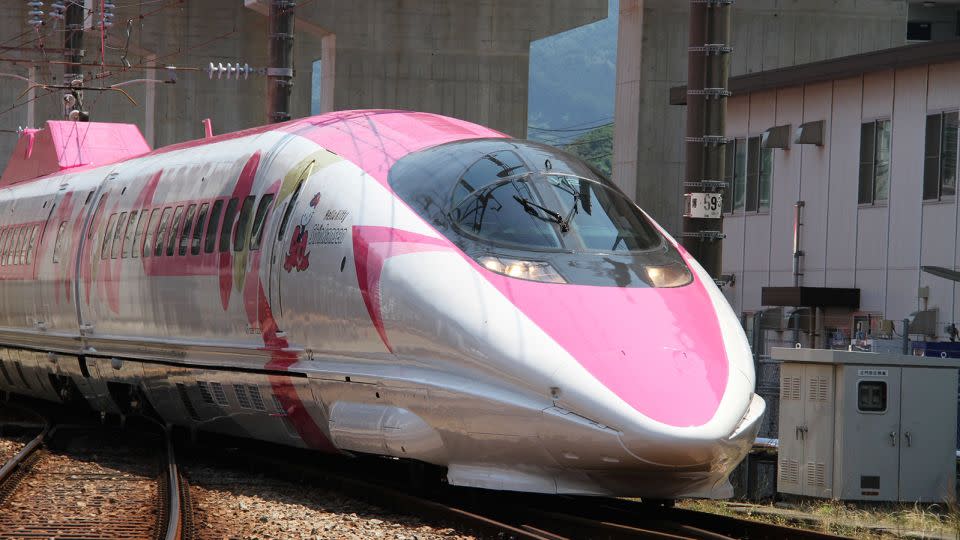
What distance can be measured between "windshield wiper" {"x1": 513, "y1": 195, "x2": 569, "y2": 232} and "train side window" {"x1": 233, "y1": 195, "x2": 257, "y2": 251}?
298cm

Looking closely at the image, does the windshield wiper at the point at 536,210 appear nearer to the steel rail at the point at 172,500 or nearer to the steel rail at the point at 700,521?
the steel rail at the point at 700,521

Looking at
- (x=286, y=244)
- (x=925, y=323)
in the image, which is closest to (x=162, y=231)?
(x=286, y=244)

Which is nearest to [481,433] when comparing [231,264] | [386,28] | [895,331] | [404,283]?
[404,283]

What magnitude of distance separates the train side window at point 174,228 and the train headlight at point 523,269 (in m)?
4.98

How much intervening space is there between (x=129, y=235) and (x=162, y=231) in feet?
3.57

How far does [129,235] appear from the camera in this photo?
15805 millimetres

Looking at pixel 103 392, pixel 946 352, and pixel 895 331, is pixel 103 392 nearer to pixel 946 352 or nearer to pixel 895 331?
pixel 946 352

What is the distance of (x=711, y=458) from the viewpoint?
949 centimetres

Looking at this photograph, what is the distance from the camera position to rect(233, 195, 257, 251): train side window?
13039mm

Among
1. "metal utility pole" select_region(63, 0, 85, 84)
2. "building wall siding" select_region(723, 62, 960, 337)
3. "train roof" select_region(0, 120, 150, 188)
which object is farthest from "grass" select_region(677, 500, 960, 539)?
"metal utility pole" select_region(63, 0, 85, 84)

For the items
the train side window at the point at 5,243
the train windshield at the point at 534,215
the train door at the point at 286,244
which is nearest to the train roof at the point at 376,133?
the train windshield at the point at 534,215

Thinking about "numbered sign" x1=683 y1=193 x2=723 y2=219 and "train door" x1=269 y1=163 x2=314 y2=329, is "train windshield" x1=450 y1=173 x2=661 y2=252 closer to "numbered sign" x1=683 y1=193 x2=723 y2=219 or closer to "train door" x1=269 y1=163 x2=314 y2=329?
"train door" x1=269 y1=163 x2=314 y2=329

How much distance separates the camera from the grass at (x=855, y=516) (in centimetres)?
1043

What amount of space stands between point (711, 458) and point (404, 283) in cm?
243
